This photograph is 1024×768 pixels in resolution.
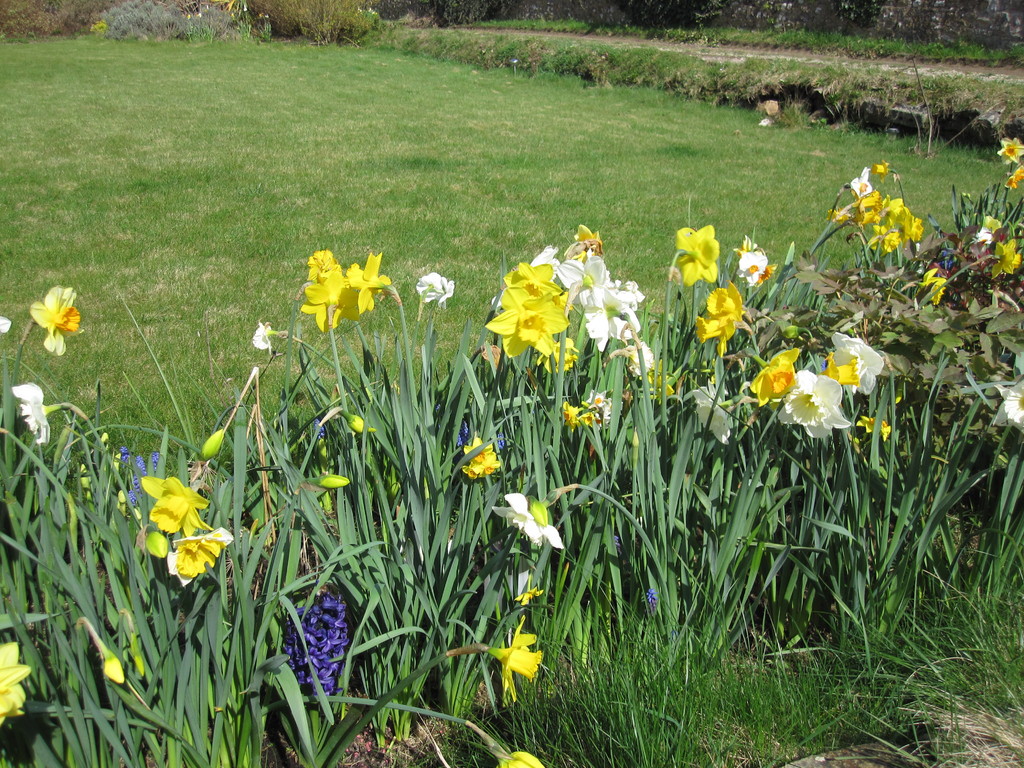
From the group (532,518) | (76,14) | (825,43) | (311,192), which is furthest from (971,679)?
(76,14)

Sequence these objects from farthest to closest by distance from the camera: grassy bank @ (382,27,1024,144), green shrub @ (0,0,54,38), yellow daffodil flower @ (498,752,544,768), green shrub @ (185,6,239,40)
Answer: green shrub @ (0,0,54,38) → green shrub @ (185,6,239,40) → grassy bank @ (382,27,1024,144) → yellow daffodil flower @ (498,752,544,768)

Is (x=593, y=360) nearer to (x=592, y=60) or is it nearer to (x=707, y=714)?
(x=707, y=714)

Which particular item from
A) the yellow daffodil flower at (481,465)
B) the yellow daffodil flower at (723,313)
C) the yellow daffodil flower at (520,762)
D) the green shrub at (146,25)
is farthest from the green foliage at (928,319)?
the green shrub at (146,25)

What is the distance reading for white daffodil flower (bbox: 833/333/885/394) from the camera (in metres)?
1.31

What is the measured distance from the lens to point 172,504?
1.06 m

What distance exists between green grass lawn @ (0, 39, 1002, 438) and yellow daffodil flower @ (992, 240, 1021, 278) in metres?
0.98

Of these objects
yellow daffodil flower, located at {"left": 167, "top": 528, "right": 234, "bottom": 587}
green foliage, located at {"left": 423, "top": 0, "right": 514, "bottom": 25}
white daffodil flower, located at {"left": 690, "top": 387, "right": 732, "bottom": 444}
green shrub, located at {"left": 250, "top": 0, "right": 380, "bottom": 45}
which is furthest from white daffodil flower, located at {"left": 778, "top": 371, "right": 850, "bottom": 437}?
green foliage, located at {"left": 423, "top": 0, "right": 514, "bottom": 25}

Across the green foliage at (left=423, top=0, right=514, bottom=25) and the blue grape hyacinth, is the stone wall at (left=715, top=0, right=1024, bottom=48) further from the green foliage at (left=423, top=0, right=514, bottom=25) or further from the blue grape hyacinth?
the blue grape hyacinth

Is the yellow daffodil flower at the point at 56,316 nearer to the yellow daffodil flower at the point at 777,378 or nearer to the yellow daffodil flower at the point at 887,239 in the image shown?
the yellow daffodil flower at the point at 777,378

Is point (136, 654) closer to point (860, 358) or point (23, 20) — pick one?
point (860, 358)

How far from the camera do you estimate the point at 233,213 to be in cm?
511

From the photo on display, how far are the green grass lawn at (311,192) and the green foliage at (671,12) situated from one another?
587cm

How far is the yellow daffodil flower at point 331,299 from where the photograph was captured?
4.44 feet

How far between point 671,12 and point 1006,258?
601 inches
